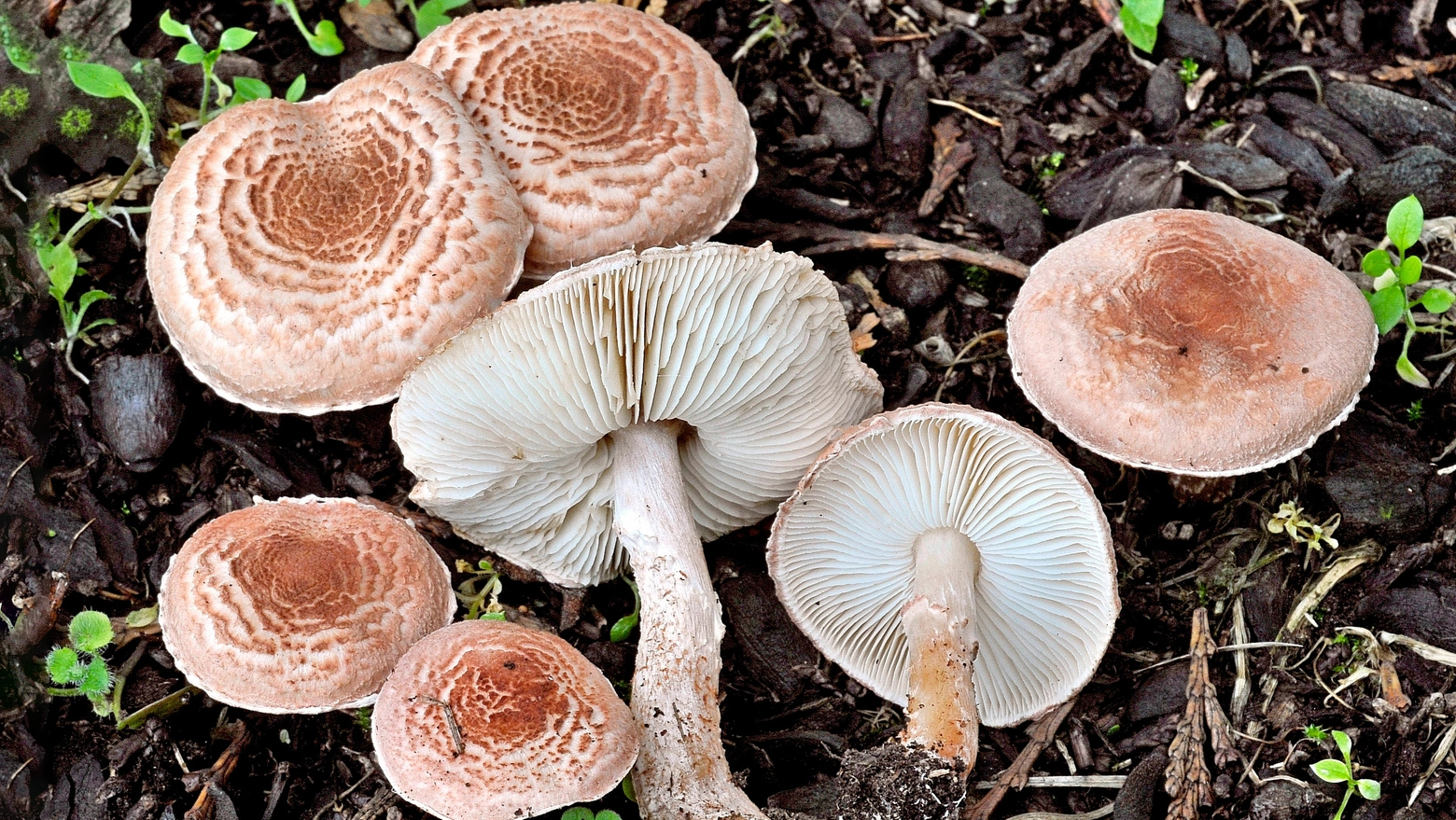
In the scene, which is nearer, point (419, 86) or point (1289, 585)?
point (419, 86)

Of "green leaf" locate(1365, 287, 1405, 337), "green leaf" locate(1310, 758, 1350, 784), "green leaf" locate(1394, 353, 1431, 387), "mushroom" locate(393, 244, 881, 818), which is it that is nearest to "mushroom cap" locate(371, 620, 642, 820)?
"mushroom" locate(393, 244, 881, 818)

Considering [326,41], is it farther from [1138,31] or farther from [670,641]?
[1138,31]

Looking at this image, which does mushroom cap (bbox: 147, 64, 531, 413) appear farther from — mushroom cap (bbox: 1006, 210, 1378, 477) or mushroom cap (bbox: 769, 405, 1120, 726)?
mushroom cap (bbox: 1006, 210, 1378, 477)

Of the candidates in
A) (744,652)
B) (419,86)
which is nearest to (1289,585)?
(744,652)

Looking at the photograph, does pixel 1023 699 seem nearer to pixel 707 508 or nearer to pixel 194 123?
pixel 707 508

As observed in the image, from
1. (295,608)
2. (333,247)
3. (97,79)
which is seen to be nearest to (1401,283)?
(333,247)

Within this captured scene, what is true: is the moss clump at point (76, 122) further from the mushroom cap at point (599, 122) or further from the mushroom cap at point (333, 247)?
the mushroom cap at point (599, 122)
